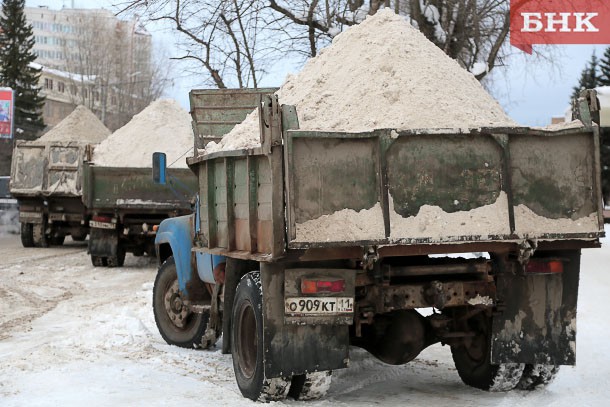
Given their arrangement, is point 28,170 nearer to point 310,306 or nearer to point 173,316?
point 173,316

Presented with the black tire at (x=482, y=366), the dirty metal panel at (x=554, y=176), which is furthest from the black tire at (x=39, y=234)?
the dirty metal panel at (x=554, y=176)

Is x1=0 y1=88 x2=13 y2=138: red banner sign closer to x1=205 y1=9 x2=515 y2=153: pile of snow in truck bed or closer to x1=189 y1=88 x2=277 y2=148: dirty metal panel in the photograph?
x1=189 y1=88 x2=277 y2=148: dirty metal panel

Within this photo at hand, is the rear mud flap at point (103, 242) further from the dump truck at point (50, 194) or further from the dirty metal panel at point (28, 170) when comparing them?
the dirty metal panel at point (28, 170)

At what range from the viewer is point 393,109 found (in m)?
6.20

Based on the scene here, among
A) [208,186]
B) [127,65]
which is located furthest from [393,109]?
Result: [127,65]

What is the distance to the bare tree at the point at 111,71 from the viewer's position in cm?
6981

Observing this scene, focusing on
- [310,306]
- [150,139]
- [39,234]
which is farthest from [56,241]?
[310,306]

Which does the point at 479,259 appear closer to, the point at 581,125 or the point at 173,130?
the point at 581,125

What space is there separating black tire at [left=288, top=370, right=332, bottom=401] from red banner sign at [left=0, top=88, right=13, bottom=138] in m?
45.5

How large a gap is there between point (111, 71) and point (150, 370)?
2589 inches

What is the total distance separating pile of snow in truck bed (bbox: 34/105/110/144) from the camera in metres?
27.0

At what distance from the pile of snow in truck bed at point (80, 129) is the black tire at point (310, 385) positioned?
70.4 ft

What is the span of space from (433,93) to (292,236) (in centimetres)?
164

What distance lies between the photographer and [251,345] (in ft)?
20.8
